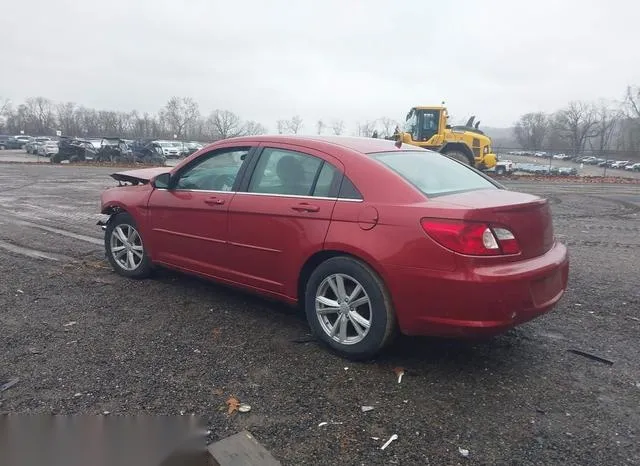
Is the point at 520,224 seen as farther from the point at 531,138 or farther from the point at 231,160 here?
the point at 531,138

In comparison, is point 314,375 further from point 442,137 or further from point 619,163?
point 619,163

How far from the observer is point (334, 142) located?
4066 millimetres

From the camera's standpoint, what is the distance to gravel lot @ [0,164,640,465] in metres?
2.68

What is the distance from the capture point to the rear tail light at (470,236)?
3115mm

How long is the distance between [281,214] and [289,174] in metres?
0.37

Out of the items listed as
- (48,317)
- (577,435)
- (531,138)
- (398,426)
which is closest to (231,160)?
(48,317)

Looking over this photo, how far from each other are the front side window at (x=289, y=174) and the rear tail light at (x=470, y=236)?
3.10 feet

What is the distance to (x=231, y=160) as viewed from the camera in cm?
455

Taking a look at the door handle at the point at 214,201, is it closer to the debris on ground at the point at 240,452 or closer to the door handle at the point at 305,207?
the door handle at the point at 305,207

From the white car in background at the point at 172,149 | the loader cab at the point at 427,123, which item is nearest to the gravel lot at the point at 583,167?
the loader cab at the point at 427,123

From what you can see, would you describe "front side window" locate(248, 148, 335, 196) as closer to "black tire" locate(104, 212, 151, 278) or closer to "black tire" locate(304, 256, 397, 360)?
"black tire" locate(304, 256, 397, 360)

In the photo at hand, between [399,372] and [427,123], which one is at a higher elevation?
[427,123]

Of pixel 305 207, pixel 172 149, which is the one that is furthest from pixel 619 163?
pixel 305 207

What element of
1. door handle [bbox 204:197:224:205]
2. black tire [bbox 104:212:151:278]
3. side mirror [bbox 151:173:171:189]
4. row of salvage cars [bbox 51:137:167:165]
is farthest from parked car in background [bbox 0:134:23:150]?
door handle [bbox 204:197:224:205]
